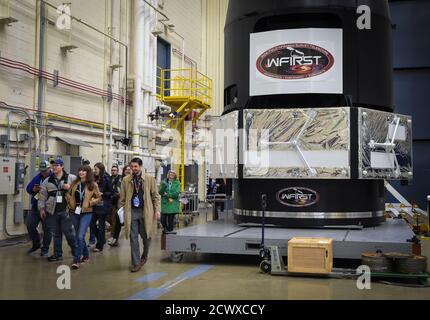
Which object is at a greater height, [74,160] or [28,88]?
[28,88]

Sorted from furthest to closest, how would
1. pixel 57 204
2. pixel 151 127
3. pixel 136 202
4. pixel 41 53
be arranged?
pixel 151 127 → pixel 41 53 → pixel 57 204 → pixel 136 202

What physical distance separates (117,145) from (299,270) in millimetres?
9389

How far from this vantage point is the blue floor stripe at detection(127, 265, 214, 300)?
6.25 metres

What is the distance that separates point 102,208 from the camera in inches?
396

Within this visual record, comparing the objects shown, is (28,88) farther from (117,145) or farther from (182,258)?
(182,258)

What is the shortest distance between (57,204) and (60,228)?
1.37 feet

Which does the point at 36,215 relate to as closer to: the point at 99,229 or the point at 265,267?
the point at 99,229

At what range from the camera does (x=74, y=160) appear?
42.3ft

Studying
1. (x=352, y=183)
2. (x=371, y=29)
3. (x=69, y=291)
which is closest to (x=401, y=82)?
(x=371, y=29)

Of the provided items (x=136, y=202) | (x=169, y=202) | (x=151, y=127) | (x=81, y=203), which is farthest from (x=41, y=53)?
(x=136, y=202)

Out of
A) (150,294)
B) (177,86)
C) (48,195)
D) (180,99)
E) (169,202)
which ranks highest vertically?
(177,86)

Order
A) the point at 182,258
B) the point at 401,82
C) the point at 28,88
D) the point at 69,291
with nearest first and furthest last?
the point at 69,291, the point at 182,258, the point at 28,88, the point at 401,82

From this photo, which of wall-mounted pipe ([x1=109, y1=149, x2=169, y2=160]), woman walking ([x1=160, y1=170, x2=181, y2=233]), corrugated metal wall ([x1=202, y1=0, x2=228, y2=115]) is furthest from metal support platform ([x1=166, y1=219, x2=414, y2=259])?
corrugated metal wall ([x1=202, y1=0, x2=228, y2=115])

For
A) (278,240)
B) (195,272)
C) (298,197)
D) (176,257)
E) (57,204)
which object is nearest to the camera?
(195,272)
